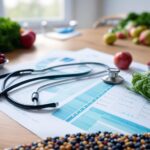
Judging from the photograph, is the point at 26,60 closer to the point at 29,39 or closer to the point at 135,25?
the point at 29,39

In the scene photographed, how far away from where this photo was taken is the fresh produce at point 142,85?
0.72 m

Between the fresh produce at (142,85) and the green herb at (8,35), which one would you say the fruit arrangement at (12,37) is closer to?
the green herb at (8,35)

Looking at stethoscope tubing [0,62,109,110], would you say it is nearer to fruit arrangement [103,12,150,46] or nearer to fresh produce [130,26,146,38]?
fruit arrangement [103,12,150,46]

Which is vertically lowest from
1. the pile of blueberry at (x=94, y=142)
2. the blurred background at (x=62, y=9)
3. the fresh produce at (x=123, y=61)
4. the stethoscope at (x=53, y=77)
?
the pile of blueberry at (x=94, y=142)

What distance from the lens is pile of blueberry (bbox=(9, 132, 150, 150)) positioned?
0.51 meters

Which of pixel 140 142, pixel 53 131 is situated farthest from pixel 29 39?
pixel 140 142

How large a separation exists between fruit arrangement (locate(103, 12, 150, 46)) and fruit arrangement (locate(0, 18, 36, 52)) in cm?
39

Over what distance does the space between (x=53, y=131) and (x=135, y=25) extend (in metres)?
1.05

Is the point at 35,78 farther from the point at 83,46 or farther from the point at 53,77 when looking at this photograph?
the point at 83,46

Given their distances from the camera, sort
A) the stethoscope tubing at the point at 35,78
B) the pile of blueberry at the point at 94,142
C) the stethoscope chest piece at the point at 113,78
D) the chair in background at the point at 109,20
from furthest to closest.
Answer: the chair in background at the point at 109,20, the stethoscope chest piece at the point at 113,78, the stethoscope tubing at the point at 35,78, the pile of blueberry at the point at 94,142

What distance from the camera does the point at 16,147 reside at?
52 cm

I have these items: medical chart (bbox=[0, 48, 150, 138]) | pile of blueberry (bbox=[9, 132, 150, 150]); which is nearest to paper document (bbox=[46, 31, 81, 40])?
medical chart (bbox=[0, 48, 150, 138])

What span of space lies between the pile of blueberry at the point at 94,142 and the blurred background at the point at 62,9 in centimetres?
161

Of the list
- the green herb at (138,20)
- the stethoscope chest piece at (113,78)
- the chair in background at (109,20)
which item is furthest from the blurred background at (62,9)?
the stethoscope chest piece at (113,78)
